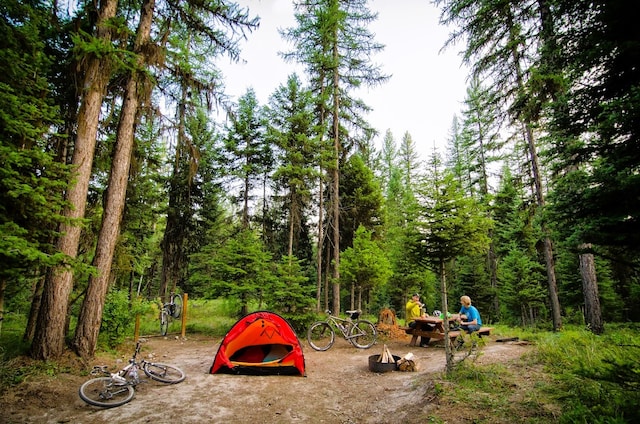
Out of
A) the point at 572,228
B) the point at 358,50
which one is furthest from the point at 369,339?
the point at 358,50

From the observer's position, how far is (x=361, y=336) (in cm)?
1072

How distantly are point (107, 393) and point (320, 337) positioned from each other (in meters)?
7.11

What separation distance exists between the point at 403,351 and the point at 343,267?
5.05 metres

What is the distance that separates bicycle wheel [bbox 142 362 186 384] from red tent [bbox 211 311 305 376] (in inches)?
29.7

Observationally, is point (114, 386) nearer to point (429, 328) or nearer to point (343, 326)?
point (343, 326)

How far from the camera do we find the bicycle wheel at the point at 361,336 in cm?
1023

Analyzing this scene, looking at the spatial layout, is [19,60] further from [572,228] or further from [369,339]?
[369,339]

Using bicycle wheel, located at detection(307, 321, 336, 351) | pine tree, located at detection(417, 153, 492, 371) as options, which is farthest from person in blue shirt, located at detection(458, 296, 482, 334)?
bicycle wheel, located at detection(307, 321, 336, 351)

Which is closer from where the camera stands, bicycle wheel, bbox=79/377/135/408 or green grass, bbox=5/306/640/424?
green grass, bbox=5/306/640/424

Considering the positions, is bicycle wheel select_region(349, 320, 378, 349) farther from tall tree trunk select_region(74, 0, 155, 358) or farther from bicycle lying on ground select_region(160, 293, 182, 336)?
tall tree trunk select_region(74, 0, 155, 358)

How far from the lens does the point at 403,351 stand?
932 centimetres

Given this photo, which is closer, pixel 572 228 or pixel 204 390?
pixel 572 228

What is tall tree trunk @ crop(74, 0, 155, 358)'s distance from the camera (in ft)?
22.8

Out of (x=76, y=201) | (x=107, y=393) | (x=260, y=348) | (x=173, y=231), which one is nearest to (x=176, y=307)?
(x=173, y=231)
